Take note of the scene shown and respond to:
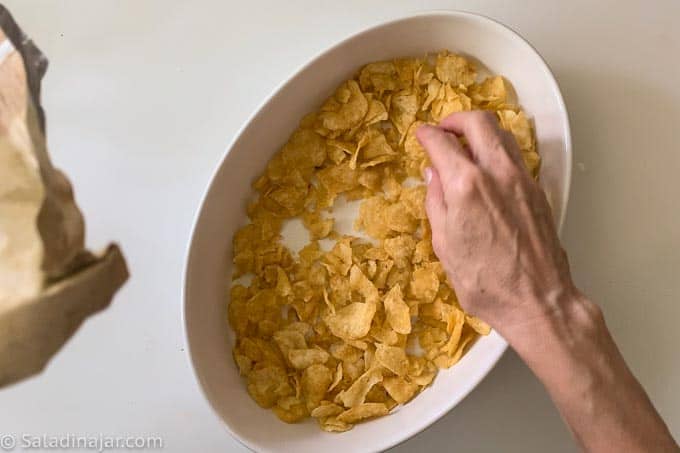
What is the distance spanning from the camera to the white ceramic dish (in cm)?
66

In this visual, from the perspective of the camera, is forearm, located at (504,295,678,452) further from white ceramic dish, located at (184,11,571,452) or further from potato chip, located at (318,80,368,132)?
potato chip, located at (318,80,368,132)

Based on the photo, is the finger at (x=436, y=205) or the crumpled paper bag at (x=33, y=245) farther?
the crumpled paper bag at (x=33, y=245)

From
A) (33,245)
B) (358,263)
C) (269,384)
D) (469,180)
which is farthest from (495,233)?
(33,245)

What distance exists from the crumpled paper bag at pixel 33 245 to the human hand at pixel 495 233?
35 cm

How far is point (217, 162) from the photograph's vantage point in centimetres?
75

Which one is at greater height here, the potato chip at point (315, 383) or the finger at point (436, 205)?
the finger at point (436, 205)

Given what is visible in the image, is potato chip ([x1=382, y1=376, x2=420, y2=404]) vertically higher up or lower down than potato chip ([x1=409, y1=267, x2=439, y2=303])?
lower down

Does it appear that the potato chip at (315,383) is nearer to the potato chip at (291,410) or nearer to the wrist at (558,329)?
the potato chip at (291,410)

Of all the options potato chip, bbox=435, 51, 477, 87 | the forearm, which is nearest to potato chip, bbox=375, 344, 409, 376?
the forearm

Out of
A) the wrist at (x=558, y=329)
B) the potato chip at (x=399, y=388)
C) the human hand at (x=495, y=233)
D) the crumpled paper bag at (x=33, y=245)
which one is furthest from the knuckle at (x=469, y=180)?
the crumpled paper bag at (x=33, y=245)

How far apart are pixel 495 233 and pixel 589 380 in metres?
0.13

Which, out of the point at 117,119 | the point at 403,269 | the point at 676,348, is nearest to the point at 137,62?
the point at 117,119

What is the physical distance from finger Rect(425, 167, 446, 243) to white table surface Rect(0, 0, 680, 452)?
0.62 ft

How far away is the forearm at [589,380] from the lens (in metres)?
0.54
